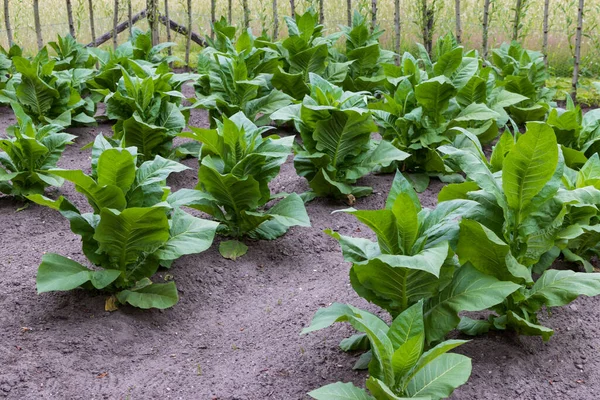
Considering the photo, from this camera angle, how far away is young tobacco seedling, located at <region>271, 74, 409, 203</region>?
4.66 meters

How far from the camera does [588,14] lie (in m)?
10.4

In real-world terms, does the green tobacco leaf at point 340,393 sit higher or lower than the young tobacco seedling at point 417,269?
lower

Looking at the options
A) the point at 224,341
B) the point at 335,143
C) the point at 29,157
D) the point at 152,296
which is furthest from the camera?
the point at 335,143

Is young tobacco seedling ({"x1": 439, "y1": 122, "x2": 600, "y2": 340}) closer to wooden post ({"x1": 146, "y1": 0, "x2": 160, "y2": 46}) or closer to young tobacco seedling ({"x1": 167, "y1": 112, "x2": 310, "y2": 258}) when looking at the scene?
young tobacco seedling ({"x1": 167, "y1": 112, "x2": 310, "y2": 258})

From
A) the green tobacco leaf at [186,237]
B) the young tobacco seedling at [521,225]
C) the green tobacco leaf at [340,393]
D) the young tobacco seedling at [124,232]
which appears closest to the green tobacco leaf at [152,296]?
the young tobacco seedling at [124,232]

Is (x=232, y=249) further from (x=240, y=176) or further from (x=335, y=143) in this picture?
(x=335, y=143)

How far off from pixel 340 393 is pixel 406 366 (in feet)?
0.85

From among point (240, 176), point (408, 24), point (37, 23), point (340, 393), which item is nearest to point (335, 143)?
point (240, 176)

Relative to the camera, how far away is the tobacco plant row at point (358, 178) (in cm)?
274

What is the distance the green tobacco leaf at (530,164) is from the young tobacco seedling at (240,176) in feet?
4.95

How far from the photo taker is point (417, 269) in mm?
2654

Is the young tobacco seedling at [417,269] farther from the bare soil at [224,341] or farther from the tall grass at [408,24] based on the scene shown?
the tall grass at [408,24]

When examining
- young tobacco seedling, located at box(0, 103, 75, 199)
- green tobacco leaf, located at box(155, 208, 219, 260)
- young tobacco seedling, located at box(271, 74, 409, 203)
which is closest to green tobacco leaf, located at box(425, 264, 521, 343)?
green tobacco leaf, located at box(155, 208, 219, 260)

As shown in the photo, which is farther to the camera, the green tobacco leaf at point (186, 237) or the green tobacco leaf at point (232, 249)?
the green tobacco leaf at point (232, 249)
